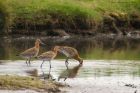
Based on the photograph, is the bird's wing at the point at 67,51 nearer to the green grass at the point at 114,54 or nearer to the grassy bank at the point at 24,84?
the green grass at the point at 114,54

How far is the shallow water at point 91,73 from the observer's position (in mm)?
21797

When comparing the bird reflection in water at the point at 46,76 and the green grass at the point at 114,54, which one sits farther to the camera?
the green grass at the point at 114,54

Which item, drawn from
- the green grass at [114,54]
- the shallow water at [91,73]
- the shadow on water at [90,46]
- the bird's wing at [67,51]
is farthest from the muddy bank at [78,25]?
the shallow water at [91,73]

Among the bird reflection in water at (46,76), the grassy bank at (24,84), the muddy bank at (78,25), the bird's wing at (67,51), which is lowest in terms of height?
the muddy bank at (78,25)

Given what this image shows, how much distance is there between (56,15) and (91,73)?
22.9 m

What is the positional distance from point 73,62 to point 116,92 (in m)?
10.2

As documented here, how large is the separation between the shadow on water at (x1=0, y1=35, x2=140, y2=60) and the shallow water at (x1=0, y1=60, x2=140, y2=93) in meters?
2.82

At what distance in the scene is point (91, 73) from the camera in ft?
84.4

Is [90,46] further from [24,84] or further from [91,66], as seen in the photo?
[24,84]

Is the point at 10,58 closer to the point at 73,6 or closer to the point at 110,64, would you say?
the point at 110,64

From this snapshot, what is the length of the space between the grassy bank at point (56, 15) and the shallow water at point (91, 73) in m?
16.6

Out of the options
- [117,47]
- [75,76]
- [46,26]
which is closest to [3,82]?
[75,76]

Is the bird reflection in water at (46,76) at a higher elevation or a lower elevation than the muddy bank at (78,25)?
higher

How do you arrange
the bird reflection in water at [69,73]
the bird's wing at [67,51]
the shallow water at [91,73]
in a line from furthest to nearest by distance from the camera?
the bird's wing at [67,51], the bird reflection in water at [69,73], the shallow water at [91,73]
